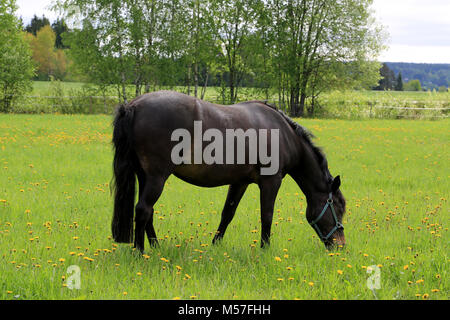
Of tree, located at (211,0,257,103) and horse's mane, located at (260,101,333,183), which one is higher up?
tree, located at (211,0,257,103)

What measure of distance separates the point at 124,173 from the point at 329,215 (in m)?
2.75

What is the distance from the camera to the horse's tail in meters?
4.78

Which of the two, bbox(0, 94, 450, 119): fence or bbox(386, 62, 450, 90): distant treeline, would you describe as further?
bbox(386, 62, 450, 90): distant treeline

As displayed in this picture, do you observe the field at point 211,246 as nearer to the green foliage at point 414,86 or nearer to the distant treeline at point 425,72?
the green foliage at point 414,86

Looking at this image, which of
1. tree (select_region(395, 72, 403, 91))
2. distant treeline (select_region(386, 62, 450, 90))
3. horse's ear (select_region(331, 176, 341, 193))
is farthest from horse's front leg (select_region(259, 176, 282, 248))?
distant treeline (select_region(386, 62, 450, 90))

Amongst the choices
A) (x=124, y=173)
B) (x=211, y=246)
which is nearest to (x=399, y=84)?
(x=211, y=246)

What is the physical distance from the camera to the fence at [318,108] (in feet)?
99.9

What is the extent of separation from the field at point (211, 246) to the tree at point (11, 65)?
21.6 meters

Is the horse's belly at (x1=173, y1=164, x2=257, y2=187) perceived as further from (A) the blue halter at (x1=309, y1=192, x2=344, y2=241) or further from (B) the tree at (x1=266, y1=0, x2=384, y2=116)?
(B) the tree at (x1=266, y1=0, x2=384, y2=116)

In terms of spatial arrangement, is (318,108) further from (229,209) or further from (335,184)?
(229,209)

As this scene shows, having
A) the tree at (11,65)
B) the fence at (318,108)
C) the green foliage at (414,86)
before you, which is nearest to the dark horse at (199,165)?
the fence at (318,108)

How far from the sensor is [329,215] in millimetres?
5551

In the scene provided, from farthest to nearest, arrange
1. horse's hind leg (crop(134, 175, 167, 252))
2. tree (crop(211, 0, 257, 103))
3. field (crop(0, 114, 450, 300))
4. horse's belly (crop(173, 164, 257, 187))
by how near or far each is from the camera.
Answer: tree (crop(211, 0, 257, 103)), horse's belly (crop(173, 164, 257, 187)), horse's hind leg (crop(134, 175, 167, 252)), field (crop(0, 114, 450, 300))
